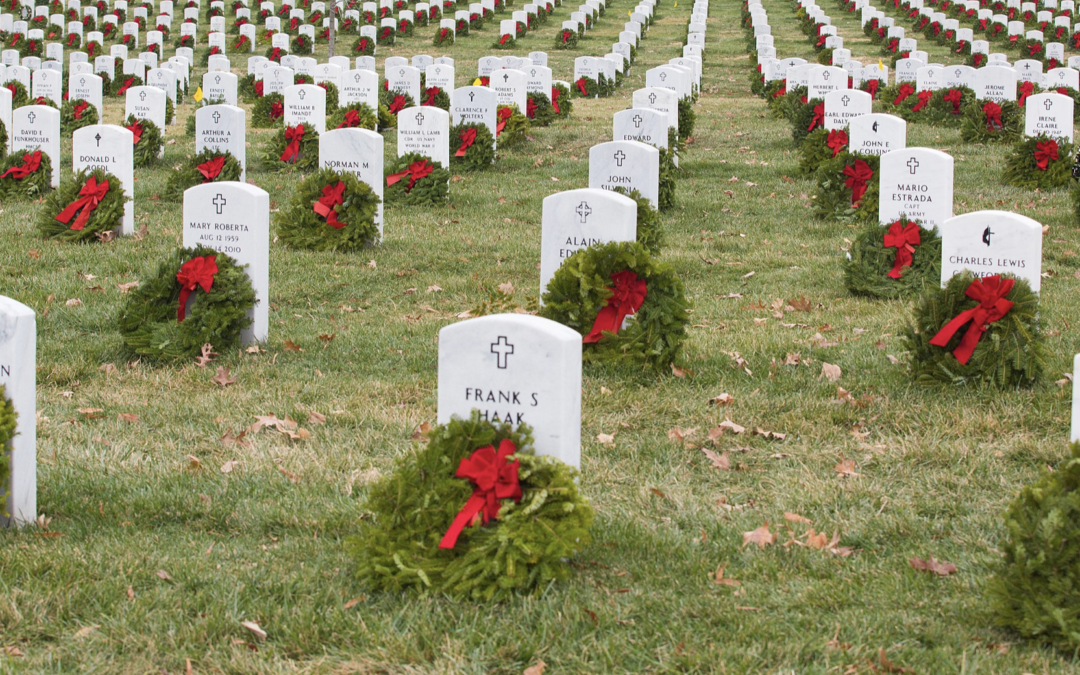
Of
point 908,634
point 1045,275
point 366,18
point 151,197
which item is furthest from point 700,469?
point 366,18

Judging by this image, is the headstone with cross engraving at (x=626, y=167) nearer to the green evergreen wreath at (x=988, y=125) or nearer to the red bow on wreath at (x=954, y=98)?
the green evergreen wreath at (x=988, y=125)

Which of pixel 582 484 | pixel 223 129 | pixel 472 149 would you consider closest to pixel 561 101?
pixel 472 149

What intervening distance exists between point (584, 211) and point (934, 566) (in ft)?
13.1

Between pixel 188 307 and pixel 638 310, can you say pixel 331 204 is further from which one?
pixel 638 310

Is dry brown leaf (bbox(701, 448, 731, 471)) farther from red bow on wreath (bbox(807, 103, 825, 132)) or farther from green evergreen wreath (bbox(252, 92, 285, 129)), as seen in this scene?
green evergreen wreath (bbox(252, 92, 285, 129))

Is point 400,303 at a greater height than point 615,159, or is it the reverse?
point 615,159

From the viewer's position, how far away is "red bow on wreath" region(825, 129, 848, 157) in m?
14.1

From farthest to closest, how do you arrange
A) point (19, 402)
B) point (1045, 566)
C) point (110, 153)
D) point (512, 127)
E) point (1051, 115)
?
point (512, 127) < point (1051, 115) < point (110, 153) < point (19, 402) < point (1045, 566)

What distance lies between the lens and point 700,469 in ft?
18.6

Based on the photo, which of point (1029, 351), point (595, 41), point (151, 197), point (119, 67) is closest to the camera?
point (1029, 351)

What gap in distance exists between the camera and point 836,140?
46.3ft

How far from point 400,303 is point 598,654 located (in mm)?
5675

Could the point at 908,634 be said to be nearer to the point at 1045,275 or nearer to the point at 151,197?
the point at 1045,275

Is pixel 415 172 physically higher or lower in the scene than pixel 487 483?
lower
